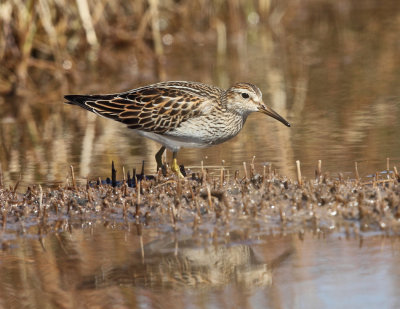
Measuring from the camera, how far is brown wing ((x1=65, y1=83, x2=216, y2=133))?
343 inches

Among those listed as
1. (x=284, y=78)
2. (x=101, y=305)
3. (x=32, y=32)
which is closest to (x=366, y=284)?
(x=101, y=305)

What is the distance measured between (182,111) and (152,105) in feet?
1.23

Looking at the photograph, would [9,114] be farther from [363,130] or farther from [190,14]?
[190,14]

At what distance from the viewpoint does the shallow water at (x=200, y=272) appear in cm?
566

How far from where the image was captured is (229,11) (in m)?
20.0

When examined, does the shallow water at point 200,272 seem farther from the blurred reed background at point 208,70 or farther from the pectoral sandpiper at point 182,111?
the blurred reed background at point 208,70

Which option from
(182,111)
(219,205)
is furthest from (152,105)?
(219,205)

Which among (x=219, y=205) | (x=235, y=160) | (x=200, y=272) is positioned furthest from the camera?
(x=235, y=160)

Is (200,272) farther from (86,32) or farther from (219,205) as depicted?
(86,32)

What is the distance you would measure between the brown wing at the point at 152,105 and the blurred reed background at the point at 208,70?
836 millimetres

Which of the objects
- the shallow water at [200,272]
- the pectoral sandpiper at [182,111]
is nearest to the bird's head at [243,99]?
the pectoral sandpiper at [182,111]

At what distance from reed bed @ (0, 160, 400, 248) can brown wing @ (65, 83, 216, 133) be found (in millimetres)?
759

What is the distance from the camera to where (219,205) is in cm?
729

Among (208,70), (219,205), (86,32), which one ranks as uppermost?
(86,32)
